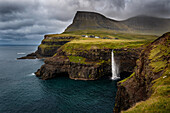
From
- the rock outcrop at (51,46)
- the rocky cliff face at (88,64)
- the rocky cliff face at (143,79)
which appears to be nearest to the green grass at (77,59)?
the rocky cliff face at (88,64)

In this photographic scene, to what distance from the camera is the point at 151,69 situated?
94.6 ft

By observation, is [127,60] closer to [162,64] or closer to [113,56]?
[113,56]

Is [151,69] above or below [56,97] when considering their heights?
above

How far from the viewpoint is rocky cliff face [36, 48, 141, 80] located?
269 ft

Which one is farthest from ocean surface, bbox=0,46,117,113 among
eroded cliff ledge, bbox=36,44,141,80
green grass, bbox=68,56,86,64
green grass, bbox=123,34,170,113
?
green grass, bbox=123,34,170,113

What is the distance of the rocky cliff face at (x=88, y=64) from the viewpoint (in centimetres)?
8209

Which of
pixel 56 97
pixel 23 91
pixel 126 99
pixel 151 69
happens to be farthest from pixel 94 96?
pixel 23 91

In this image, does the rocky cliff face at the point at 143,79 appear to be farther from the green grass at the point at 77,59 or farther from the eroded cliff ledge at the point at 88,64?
the green grass at the point at 77,59

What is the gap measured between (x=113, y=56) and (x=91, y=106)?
2167 inches

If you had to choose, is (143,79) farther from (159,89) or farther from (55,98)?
(55,98)

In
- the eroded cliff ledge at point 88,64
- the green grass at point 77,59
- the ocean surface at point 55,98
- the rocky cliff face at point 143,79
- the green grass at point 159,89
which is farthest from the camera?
the green grass at point 77,59

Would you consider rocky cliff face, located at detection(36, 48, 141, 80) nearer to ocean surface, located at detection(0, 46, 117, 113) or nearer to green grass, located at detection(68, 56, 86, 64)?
green grass, located at detection(68, 56, 86, 64)

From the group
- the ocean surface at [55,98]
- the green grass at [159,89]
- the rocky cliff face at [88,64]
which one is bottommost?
the ocean surface at [55,98]

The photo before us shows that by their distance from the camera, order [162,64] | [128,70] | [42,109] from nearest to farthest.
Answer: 1. [162,64]
2. [42,109]
3. [128,70]
